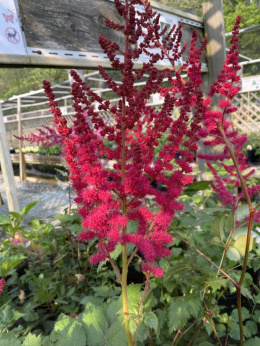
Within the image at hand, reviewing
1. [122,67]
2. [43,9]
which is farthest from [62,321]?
[43,9]

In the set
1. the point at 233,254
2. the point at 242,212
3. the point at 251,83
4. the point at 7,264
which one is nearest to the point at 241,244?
the point at 233,254

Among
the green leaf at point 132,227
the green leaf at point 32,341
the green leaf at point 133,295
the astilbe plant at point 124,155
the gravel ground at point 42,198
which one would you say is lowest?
the gravel ground at point 42,198

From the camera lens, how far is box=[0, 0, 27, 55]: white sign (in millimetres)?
1121

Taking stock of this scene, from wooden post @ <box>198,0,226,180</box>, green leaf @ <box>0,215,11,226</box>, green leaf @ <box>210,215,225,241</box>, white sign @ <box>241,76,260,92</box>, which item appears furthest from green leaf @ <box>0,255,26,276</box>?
white sign @ <box>241,76,260,92</box>

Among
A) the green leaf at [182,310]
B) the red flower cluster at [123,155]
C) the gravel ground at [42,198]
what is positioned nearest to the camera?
the red flower cluster at [123,155]

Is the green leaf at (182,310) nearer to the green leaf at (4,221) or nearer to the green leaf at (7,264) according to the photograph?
the green leaf at (7,264)

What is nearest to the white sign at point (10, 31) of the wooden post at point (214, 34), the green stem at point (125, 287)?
the green stem at point (125, 287)

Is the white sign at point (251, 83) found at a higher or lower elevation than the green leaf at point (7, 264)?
higher

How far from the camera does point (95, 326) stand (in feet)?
2.64

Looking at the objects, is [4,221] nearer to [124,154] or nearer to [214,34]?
[124,154]

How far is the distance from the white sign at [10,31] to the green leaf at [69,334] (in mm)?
987

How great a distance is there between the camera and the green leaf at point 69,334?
0.73 metres

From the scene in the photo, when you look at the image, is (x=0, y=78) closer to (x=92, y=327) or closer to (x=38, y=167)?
(x=38, y=167)

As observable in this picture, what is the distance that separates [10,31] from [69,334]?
1.10 m
